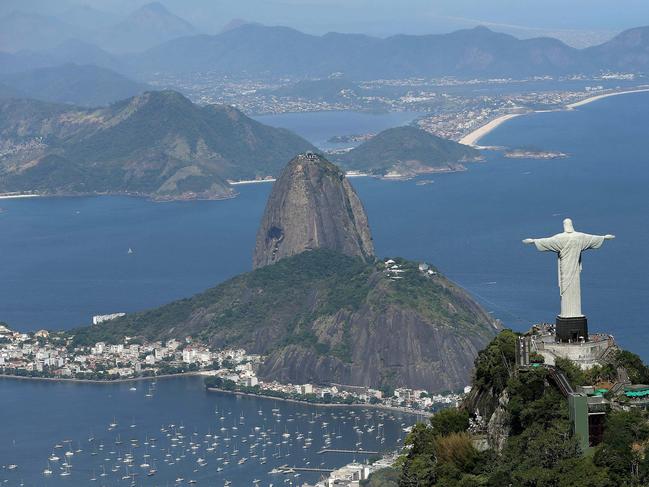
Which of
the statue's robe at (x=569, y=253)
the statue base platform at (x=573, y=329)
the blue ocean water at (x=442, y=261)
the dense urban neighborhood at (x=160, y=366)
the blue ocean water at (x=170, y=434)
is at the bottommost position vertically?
the blue ocean water at (x=170, y=434)

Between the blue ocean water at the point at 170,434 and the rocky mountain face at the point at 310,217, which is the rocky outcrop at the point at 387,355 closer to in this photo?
the blue ocean water at the point at 170,434

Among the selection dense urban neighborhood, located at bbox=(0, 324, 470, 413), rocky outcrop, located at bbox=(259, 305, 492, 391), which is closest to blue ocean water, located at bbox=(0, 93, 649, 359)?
rocky outcrop, located at bbox=(259, 305, 492, 391)

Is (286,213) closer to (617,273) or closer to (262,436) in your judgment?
(617,273)

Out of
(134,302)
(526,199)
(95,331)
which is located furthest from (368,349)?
(526,199)

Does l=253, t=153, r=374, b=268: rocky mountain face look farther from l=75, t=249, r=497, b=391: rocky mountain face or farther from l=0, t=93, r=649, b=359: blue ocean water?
l=0, t=93, r=649, b=359: blue ocean water

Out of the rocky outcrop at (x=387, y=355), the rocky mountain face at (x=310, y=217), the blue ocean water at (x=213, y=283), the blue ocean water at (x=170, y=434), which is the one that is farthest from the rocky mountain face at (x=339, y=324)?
the rocky mountain face at (x=310, y=217)

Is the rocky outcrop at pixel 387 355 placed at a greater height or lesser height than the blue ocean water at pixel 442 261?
lesser

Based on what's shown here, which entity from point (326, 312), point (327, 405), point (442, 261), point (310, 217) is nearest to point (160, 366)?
point (326, 312)
